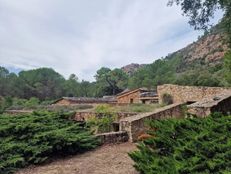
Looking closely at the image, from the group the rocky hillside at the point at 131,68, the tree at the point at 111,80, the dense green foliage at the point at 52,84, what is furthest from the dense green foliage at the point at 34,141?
the rocky hillside at the point at 131,68

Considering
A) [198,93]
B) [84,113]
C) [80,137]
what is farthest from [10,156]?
[198,93]

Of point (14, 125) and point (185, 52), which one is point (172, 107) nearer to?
point (14, 125)

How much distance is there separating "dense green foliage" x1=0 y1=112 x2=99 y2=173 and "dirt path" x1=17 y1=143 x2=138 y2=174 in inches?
10.6

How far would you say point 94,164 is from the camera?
6.76m

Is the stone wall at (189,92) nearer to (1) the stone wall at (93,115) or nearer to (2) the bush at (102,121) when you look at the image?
(1) the stone wall at (93,115)

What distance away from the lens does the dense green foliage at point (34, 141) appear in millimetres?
7176

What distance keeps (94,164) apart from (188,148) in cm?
290

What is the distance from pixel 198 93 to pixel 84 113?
6.21 meters

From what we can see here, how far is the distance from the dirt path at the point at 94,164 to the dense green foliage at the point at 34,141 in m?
0.27

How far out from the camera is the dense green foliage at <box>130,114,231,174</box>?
393cm

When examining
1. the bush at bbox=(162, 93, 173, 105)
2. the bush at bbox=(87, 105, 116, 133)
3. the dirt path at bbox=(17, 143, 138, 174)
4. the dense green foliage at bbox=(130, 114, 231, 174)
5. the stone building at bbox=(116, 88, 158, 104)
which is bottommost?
the dirt path at bbox=(17, 143, 138, 174)

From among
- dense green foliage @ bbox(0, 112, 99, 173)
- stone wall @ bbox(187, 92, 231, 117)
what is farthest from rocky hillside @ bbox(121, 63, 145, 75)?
dense green foliage @ bbox(0, 112, 99, 173)

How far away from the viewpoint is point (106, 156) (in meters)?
7.50

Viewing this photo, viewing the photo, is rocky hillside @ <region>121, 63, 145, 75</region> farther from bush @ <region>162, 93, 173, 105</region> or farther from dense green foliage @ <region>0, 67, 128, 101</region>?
bush @ <region>162, 93, 173, 105</region>
